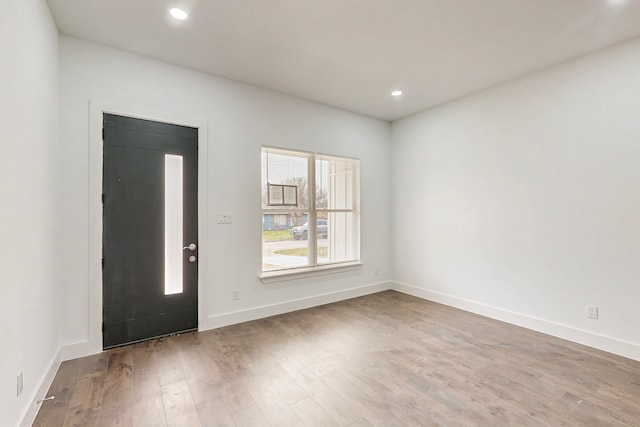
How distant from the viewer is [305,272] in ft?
13.8

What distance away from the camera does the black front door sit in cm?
291

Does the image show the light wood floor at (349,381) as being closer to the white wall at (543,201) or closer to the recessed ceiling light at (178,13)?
the white wall at (543,201)

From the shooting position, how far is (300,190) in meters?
4.29

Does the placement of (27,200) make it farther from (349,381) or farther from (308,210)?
(308,210)

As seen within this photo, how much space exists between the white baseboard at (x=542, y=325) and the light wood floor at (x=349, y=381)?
12 centimetres

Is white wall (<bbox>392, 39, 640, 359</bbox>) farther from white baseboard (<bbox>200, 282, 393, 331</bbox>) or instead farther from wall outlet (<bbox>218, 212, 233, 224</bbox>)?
wall outlet (<bbox>218, 212, 233, 224</bbox>)

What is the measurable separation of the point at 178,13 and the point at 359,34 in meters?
1.60

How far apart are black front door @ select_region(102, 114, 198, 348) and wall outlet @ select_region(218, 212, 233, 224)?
0.27 m

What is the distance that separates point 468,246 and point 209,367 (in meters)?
3.58

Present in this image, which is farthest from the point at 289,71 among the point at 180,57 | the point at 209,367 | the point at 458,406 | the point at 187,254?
the point at 458,406

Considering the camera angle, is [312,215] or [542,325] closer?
[542,325]

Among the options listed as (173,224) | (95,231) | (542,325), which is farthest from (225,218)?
(542,325)

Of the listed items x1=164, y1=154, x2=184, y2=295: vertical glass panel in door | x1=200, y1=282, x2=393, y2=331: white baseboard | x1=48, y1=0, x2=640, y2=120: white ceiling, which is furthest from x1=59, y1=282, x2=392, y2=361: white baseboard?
x1=48, y1=0, x2=640, y2=120: white ceiling

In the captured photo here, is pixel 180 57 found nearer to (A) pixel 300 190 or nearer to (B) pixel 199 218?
(B) pixel 199 218
